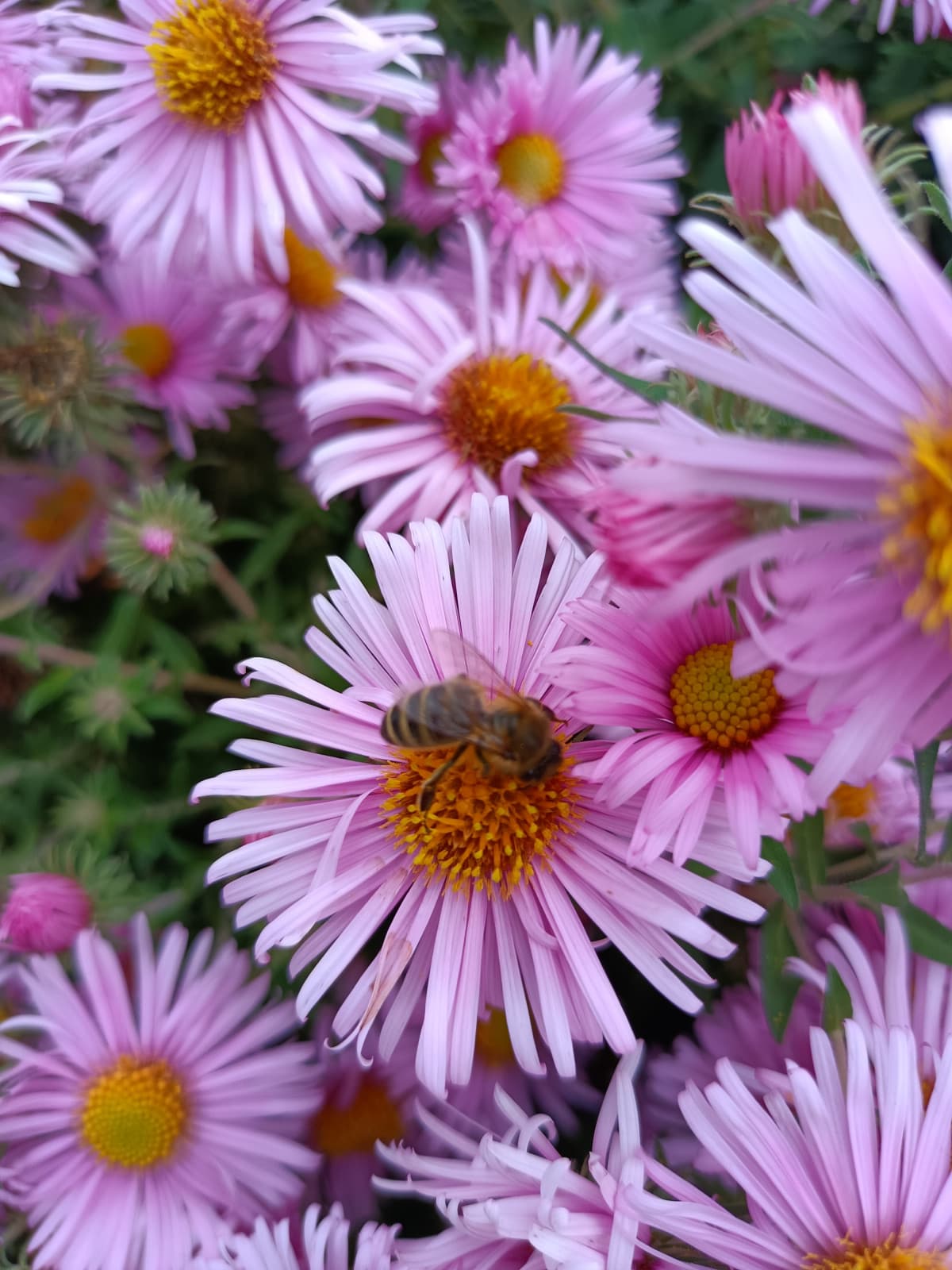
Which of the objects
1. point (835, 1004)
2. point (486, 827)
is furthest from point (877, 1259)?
point (486, 827)

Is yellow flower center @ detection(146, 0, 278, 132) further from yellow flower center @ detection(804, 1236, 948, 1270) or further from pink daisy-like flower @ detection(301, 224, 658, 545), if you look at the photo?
yellow flower center @ detection(804, 1236, 948, 1270)

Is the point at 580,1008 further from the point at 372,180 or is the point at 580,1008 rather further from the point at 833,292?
the point at 372,180

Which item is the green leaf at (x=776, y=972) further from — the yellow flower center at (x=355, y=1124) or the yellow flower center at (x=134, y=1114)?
the yellow flower center at (x=134, y=1114)

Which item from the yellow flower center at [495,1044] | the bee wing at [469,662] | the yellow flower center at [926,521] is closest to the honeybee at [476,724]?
the bee wing at [469,662]

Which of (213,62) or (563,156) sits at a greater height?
(563,156)

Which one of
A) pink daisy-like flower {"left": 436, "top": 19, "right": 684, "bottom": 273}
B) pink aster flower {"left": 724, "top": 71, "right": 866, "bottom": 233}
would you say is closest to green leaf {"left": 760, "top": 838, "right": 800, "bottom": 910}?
pink aster flower {"left": 724, "top": 71, "right": 866, "bottom": 233}

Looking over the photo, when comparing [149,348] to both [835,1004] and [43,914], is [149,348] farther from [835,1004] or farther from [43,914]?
[835,1004]
